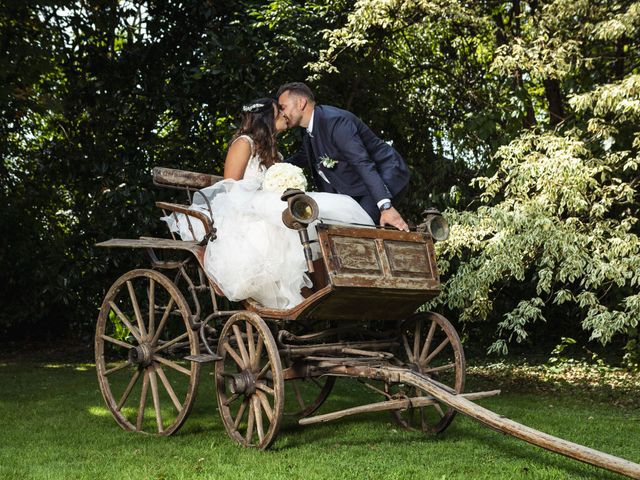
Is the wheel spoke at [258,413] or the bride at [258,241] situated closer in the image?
the wheel spoke at [258,413]

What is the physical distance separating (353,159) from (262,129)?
0.63 metres

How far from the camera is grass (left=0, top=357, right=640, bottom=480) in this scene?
3.99 metres

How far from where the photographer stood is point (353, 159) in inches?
198

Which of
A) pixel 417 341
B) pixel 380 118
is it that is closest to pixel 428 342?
pixel 417 341

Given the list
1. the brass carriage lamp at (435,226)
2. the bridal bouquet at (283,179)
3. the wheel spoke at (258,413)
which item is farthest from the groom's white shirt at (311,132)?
the wheel spoke at (258,413)

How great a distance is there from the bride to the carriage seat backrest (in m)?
0.22

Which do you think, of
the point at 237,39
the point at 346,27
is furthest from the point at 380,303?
the point at 237,39

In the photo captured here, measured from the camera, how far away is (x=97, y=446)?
4.78 metres

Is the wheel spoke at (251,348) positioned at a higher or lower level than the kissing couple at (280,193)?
lower

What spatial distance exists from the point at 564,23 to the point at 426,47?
258 centimetres

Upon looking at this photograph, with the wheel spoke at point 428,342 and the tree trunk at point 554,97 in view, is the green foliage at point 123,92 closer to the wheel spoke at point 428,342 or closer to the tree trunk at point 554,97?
the tree trunk at point 554,97

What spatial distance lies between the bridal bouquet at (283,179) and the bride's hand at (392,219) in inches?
20.4

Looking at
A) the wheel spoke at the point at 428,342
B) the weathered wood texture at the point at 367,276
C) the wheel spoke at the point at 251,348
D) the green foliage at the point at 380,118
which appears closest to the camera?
the weathered wood texture at the point at 367,276

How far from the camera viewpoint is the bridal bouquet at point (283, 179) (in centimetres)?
480
